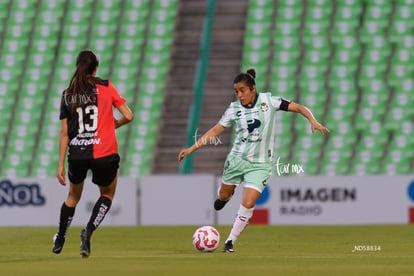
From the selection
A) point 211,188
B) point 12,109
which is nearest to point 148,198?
point 211,188

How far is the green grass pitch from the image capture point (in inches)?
363

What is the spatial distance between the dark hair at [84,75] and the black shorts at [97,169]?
20.5 inches

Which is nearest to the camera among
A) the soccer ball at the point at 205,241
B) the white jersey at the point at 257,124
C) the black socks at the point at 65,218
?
the black socks at the point at 65,218

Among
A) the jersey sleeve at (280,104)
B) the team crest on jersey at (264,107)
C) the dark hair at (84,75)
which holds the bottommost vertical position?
the dark hair at (84,75)

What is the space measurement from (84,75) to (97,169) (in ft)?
2.86

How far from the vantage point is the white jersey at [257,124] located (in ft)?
40.9

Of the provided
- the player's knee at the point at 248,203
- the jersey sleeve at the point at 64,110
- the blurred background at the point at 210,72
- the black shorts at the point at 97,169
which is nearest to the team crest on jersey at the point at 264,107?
the player's knee at the point at 248,203

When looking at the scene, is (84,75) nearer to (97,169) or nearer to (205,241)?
(97,169)

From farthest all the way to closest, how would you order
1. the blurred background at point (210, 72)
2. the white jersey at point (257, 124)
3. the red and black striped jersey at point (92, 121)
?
the blurred background at point (210, 72)
the white jersey at point (257, 124)
the red and black striped jersey at point (92, 121)

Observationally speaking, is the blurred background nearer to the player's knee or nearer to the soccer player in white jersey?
the soccer player in white jersey

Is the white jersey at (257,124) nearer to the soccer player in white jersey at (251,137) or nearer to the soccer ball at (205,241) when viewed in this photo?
the soccer player in white jersey at (251,137)

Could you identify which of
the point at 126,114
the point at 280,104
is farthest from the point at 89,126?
the point at 280,104

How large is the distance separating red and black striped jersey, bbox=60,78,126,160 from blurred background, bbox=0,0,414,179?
11.1 meters

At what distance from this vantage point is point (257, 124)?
41.0ft
